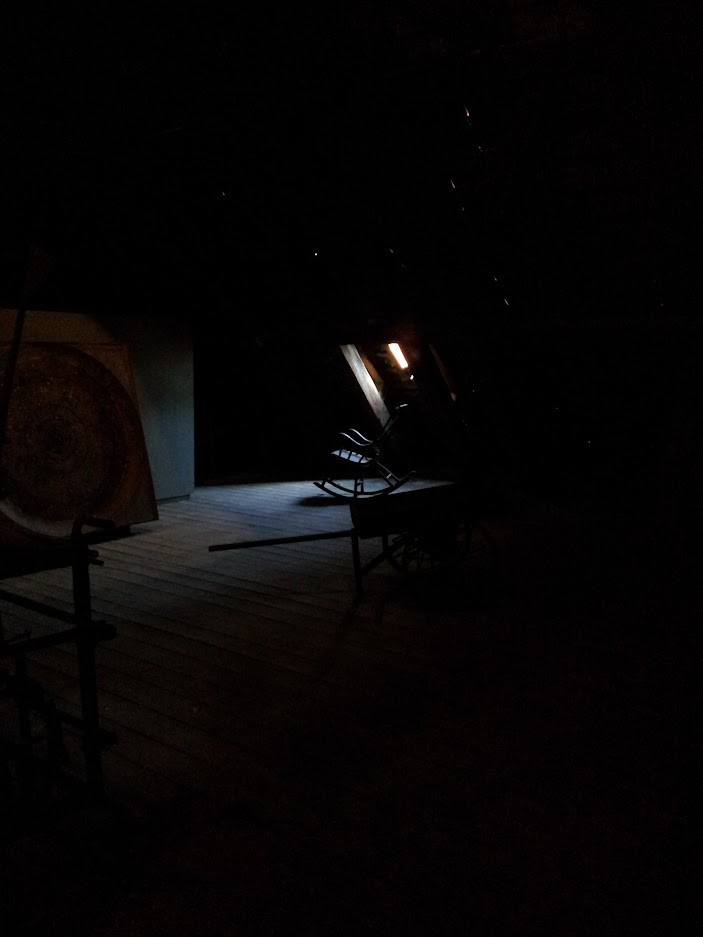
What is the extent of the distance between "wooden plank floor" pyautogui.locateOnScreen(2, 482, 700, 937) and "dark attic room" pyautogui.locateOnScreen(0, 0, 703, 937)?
2 centimetres

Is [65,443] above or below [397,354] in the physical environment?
below

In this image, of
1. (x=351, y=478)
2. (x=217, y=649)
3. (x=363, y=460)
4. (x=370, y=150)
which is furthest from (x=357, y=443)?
(x=217, y=649)

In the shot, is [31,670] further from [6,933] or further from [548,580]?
[548,580]

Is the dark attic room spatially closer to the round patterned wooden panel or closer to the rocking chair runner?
the round patterned wooden panel

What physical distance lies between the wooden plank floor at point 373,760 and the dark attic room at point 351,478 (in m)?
0.02

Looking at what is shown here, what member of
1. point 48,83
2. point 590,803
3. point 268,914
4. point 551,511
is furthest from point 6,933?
point 551,511

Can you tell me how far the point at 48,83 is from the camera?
20.8 feet

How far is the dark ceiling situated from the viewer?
5.53 m

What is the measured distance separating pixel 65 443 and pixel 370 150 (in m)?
4.27

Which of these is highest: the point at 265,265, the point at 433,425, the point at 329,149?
the point at 329,149

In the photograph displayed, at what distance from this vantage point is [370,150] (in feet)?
23.0

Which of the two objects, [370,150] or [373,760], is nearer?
[373,760]

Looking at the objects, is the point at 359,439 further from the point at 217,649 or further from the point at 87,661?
the point at 87,661

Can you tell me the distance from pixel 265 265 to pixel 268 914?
8257mm
